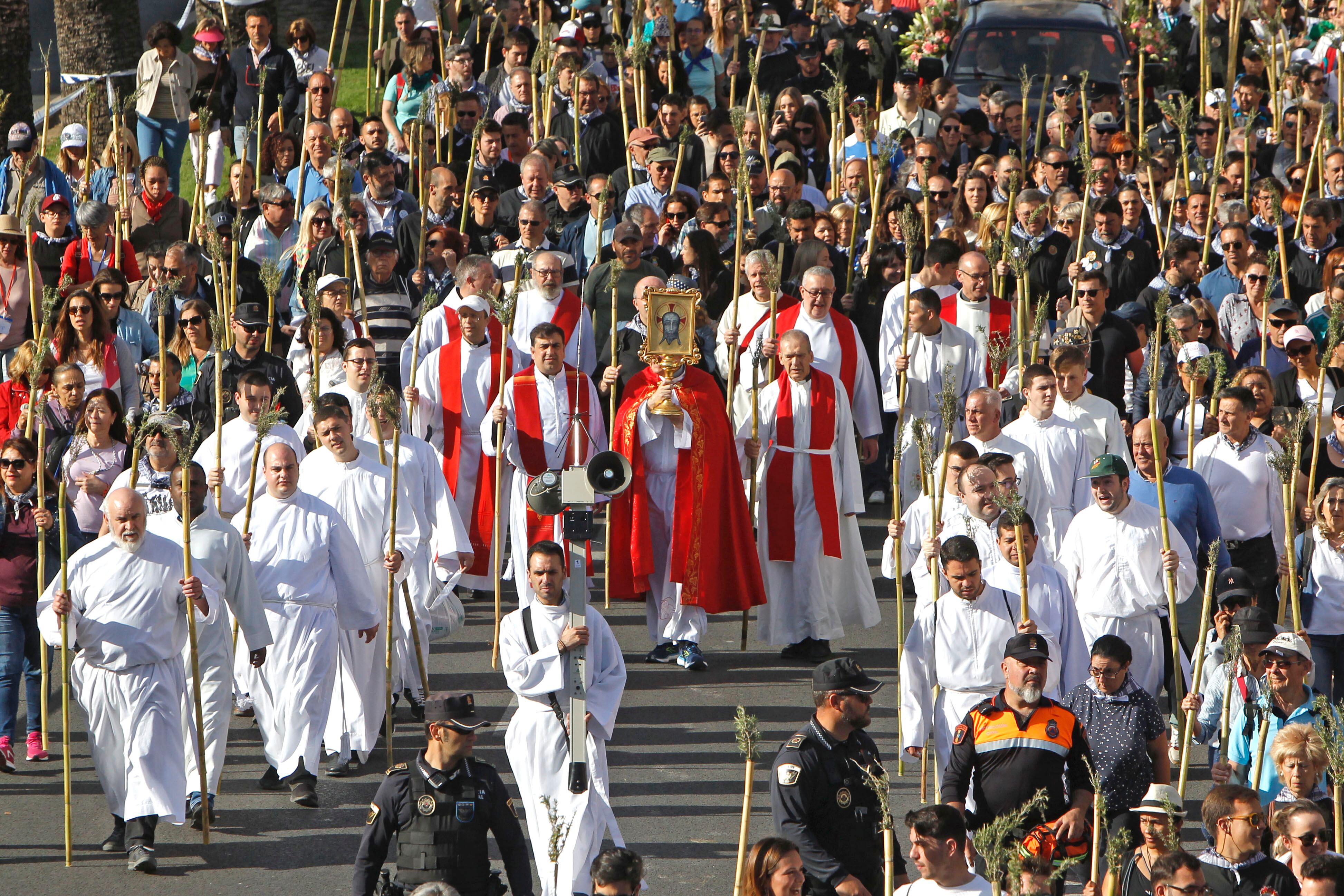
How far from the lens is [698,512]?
11.0 metres

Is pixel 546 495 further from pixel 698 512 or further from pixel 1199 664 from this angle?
pixel 698 512

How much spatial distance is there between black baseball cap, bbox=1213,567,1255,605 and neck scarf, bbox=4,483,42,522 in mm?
5535

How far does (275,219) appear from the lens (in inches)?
537

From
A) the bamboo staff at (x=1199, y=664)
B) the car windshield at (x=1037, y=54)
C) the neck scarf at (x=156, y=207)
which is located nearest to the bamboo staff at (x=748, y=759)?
the bamboo staff at (x=1199, y=664)

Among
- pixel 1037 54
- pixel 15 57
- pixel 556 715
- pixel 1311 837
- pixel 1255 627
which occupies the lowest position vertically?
pixel 1311 837

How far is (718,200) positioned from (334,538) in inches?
186

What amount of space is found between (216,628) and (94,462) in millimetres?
1578

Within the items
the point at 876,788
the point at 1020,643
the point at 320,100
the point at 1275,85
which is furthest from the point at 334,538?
the point at 1275,85

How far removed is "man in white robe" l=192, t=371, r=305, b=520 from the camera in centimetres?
1023

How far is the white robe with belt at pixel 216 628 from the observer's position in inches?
350

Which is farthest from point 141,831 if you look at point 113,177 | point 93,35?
point 93,35

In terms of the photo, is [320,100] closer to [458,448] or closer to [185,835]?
[458,448]

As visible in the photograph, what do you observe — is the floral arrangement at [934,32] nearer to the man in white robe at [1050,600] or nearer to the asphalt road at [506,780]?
the asphalt road at [506,780]

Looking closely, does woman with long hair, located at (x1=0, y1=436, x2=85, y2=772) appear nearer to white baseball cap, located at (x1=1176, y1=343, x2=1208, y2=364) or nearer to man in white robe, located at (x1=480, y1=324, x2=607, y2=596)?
man in white robe, located at (x1=480, y1=324, x2=607, y2=596)
